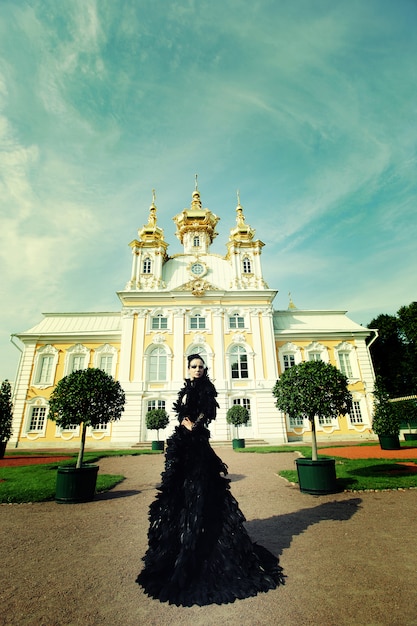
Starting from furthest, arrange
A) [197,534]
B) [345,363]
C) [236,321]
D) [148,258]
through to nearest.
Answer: [148,258]
[345,363]
[236,321]
[197,534]

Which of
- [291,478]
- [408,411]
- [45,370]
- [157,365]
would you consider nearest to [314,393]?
[291,478]

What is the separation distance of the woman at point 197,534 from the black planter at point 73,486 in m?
4.56

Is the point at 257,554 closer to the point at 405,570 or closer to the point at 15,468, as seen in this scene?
the point at 405,570

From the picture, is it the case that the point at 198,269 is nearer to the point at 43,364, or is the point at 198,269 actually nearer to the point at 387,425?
the point at 43,364

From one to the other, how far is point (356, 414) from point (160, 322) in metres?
17.5

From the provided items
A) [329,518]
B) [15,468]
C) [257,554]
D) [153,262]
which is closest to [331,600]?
[257,554]

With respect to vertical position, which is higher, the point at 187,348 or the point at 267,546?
the point at 187,348

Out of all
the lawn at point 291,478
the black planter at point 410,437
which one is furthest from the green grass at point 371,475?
the black planter at point 410,437

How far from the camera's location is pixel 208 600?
3127 millimetres

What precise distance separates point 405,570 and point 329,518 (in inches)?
89.2

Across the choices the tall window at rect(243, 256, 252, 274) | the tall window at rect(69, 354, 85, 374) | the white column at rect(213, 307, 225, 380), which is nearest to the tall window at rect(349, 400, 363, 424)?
the white column at rect(213, 307, 225, 380)

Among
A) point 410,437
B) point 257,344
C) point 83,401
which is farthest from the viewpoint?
point 257,344

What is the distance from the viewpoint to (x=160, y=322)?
25.6 metres

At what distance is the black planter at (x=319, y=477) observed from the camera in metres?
7.69
